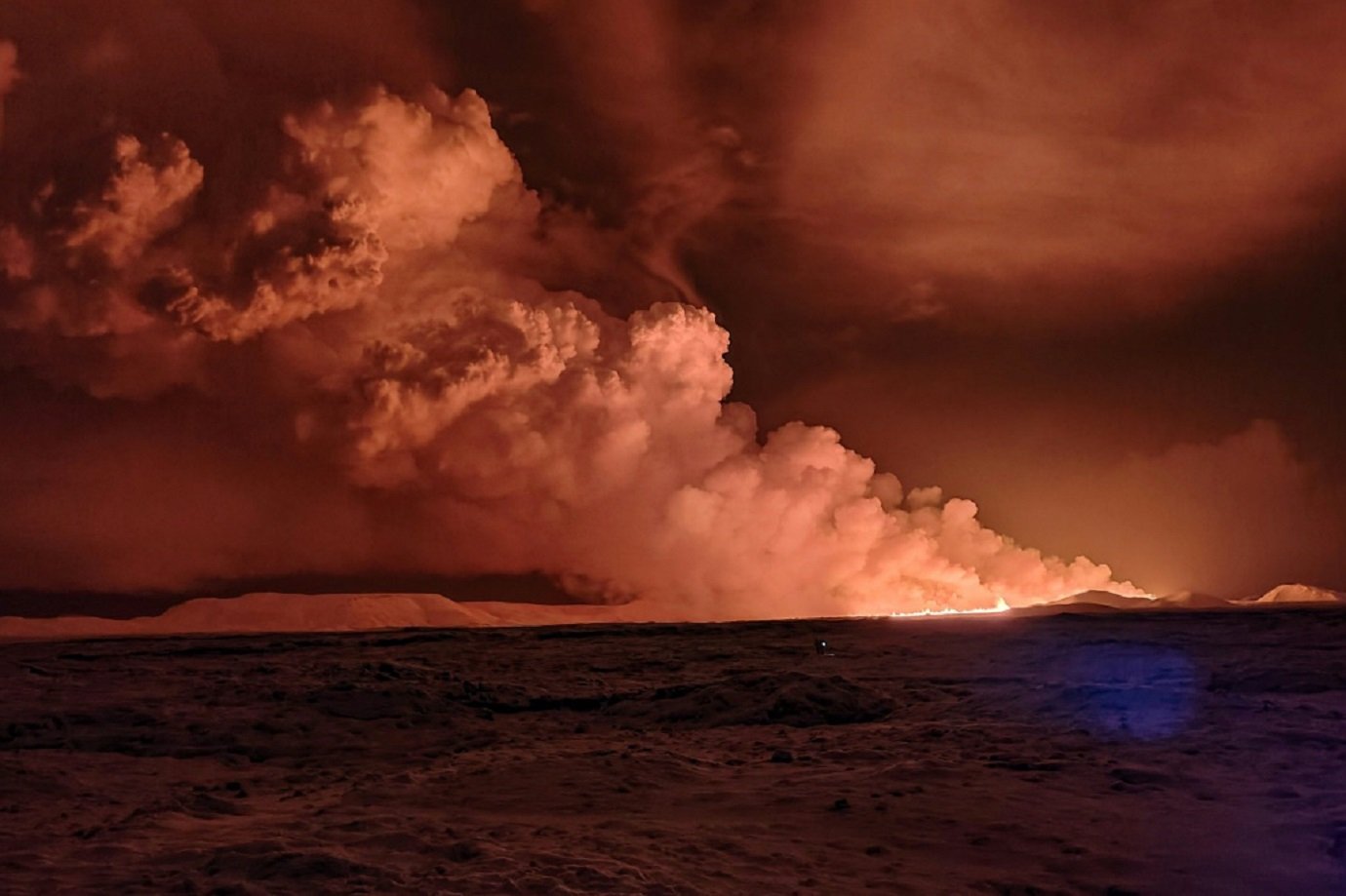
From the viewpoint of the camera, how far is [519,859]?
7230 mm

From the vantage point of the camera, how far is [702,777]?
10383 mm

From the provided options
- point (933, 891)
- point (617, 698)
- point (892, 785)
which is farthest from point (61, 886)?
point (617, 698)

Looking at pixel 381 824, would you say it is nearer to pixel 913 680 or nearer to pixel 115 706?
pixel 115 706

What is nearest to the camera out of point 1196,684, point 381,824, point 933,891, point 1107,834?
point 933,891

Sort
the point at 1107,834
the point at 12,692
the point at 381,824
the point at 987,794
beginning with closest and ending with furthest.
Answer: the point at 1107,834, the point at 381,824, the point at 987,794, the point at 12,692

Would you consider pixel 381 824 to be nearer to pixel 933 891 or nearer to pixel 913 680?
pixel 933 891

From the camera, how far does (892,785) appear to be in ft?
30.9

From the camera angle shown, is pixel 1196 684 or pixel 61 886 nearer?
pixel 61 886

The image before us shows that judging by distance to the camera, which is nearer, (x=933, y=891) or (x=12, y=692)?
(x=933, y=891)

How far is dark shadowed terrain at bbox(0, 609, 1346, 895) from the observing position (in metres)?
7.03

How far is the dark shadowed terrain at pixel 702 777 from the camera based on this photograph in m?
7.03

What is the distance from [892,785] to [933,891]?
9.35 ft

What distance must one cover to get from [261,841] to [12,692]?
47.0 ft

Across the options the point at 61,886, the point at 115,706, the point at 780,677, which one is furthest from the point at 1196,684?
the point at 115,706
